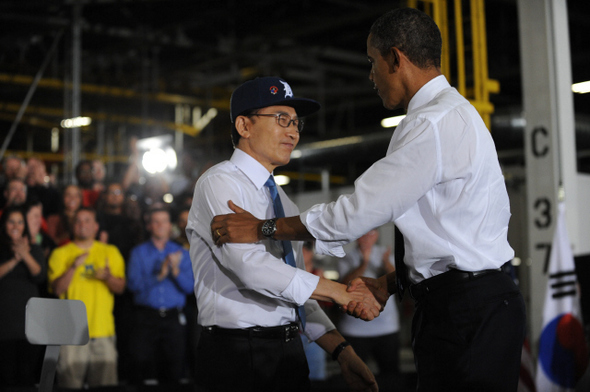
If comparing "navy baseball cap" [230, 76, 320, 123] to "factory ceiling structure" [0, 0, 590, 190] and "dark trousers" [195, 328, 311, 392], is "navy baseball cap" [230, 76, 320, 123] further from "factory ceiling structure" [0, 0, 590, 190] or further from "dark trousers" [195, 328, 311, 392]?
"factory ceiling structure" [0, 0, 590, 190]

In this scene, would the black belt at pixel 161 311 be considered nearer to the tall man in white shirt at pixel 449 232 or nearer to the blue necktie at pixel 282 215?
the blue necktie at pixel 282 215

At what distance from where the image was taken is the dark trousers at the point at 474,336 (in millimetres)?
1802

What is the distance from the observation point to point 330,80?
1275 centimetres

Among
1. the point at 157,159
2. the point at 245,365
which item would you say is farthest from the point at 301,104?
the point at 157,159

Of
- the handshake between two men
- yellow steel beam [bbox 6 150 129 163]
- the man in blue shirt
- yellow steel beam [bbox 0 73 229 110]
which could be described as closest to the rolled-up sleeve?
the handshake between two men

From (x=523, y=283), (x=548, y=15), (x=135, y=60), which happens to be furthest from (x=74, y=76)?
(x=523, y=283)

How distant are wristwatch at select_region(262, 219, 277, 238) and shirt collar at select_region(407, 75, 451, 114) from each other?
0.57 metres

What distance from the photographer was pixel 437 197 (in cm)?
187

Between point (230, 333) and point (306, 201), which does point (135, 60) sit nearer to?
point (306, 201)

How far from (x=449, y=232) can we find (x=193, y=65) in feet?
35.2

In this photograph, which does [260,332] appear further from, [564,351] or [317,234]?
[564,351]

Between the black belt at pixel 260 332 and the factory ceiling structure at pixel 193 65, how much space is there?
6.67 m

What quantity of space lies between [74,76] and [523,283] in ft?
25.7

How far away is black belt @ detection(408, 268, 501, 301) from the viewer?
6.04 feet
